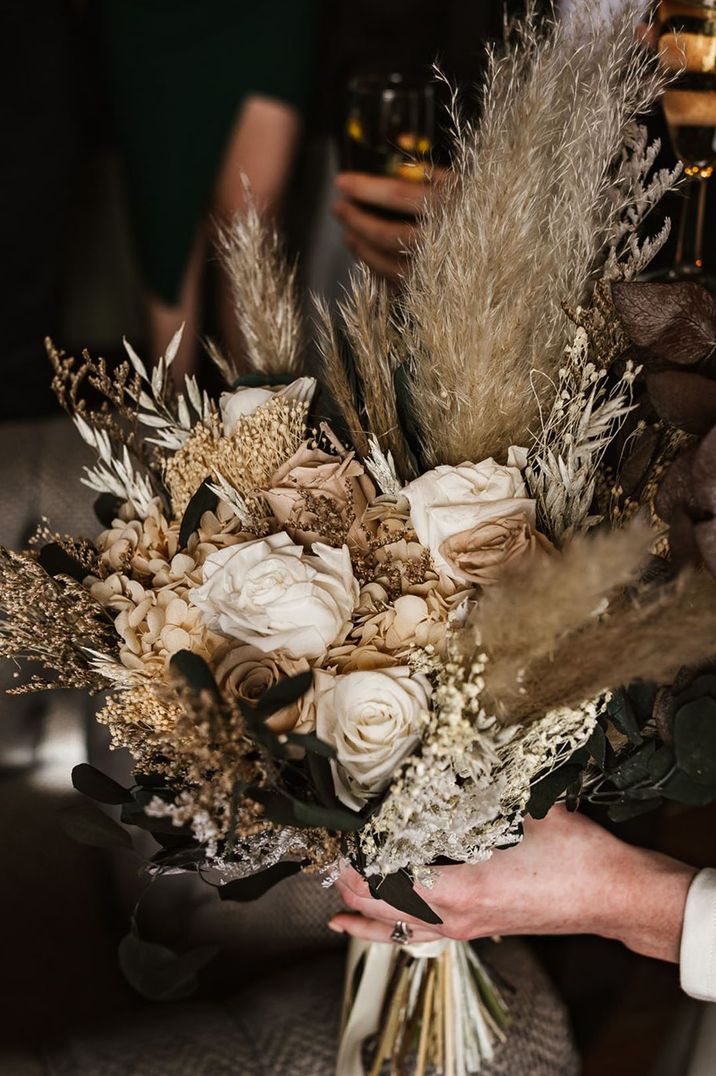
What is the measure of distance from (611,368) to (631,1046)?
49.7 inches

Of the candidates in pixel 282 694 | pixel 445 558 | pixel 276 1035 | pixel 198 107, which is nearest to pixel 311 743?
pixel 282 694

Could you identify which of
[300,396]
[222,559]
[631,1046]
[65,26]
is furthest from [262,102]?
[631,1046]

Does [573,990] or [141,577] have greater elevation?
[141,577]

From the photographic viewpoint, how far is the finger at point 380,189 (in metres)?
1.11

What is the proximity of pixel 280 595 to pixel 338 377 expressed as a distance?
0.61ft

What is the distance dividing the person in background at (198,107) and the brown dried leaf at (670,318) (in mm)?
1300

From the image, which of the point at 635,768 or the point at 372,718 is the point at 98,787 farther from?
the point at 635,768

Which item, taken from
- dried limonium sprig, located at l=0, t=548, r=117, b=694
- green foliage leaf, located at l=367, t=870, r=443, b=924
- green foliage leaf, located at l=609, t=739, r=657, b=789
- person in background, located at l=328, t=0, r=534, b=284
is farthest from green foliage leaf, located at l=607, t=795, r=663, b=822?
person in background, located at l=328, t=0, r=534, b=284

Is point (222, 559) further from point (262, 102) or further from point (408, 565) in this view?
point (262, 102)

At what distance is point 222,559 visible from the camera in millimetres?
639

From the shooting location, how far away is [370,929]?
0.91m

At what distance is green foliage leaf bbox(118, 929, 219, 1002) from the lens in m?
0.78

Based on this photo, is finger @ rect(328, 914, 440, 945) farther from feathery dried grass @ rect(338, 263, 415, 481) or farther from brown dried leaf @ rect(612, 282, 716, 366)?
brown dried leaf @ rect(612, 282, 716, 366)

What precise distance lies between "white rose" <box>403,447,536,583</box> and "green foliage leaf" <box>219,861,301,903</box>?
0.26 metres
